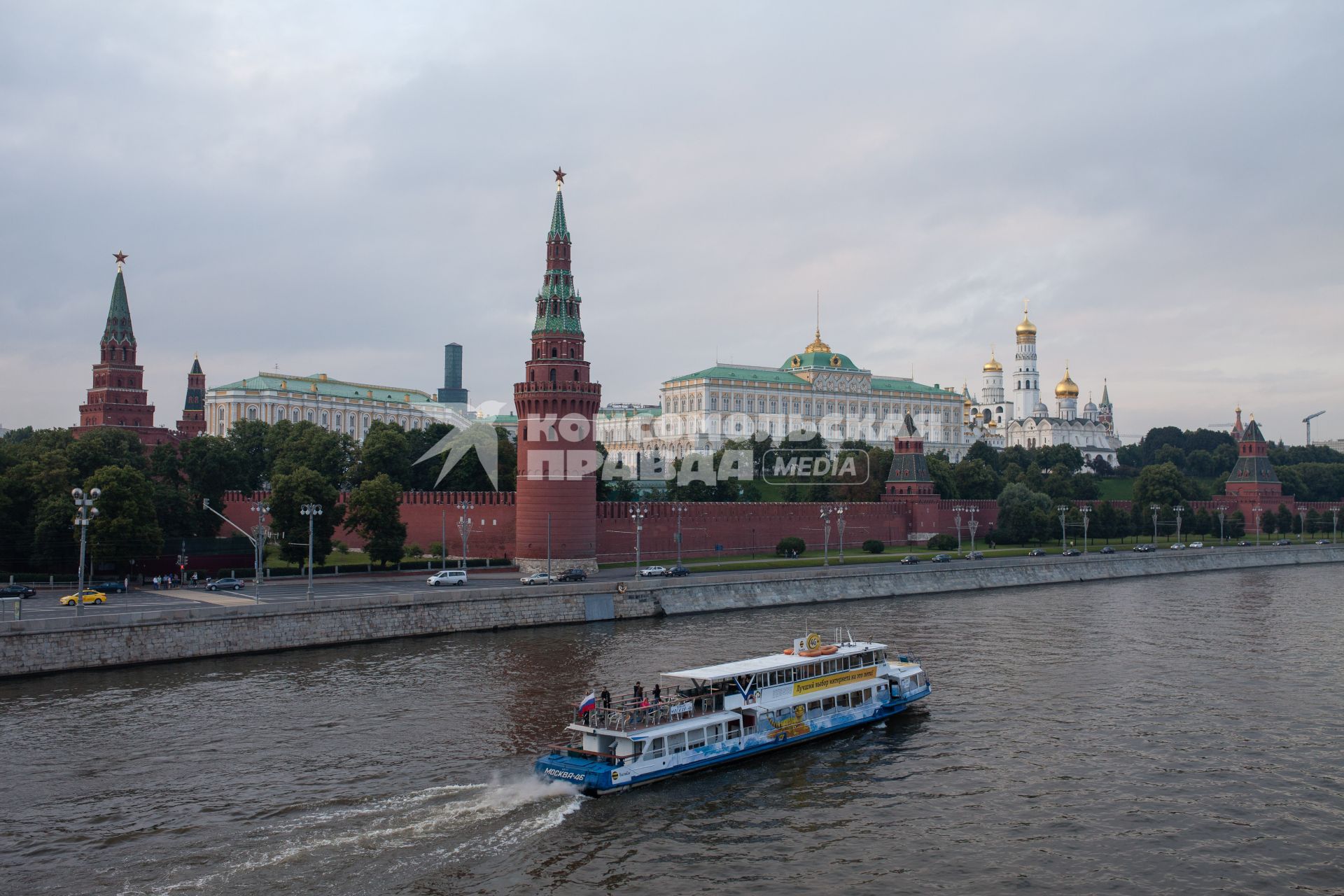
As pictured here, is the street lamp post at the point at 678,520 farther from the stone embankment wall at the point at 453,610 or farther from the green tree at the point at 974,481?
the green tree at the point at 974,481

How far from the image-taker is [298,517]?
6050 centimetres

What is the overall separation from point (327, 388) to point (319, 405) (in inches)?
181

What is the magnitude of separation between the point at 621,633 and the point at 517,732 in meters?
19.3

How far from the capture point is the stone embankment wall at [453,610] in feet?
129

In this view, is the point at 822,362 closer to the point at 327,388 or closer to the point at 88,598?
the point at 327,388

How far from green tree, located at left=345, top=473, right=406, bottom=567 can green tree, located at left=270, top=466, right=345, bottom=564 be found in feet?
5.78

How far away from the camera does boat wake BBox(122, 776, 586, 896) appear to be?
69.9 feet

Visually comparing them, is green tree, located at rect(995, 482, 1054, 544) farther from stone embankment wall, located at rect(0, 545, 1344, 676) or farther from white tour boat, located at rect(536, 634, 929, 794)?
white tour boat, located at rect(536, 634, 929, 794)

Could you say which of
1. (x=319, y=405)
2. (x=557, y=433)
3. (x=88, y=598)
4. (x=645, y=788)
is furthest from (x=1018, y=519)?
(x=319, y=405)

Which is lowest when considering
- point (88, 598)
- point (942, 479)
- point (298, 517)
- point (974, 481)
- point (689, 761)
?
point (689, 761)

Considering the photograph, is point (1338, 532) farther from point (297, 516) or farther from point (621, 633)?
point (297, 516)

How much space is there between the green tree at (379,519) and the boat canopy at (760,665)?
3191 cm

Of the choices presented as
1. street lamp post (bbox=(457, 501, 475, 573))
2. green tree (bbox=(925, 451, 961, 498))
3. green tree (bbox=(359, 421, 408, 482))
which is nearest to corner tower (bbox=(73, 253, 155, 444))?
green tree (bbox=(359, 421, 408, 482))

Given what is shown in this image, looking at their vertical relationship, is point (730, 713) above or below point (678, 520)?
below
